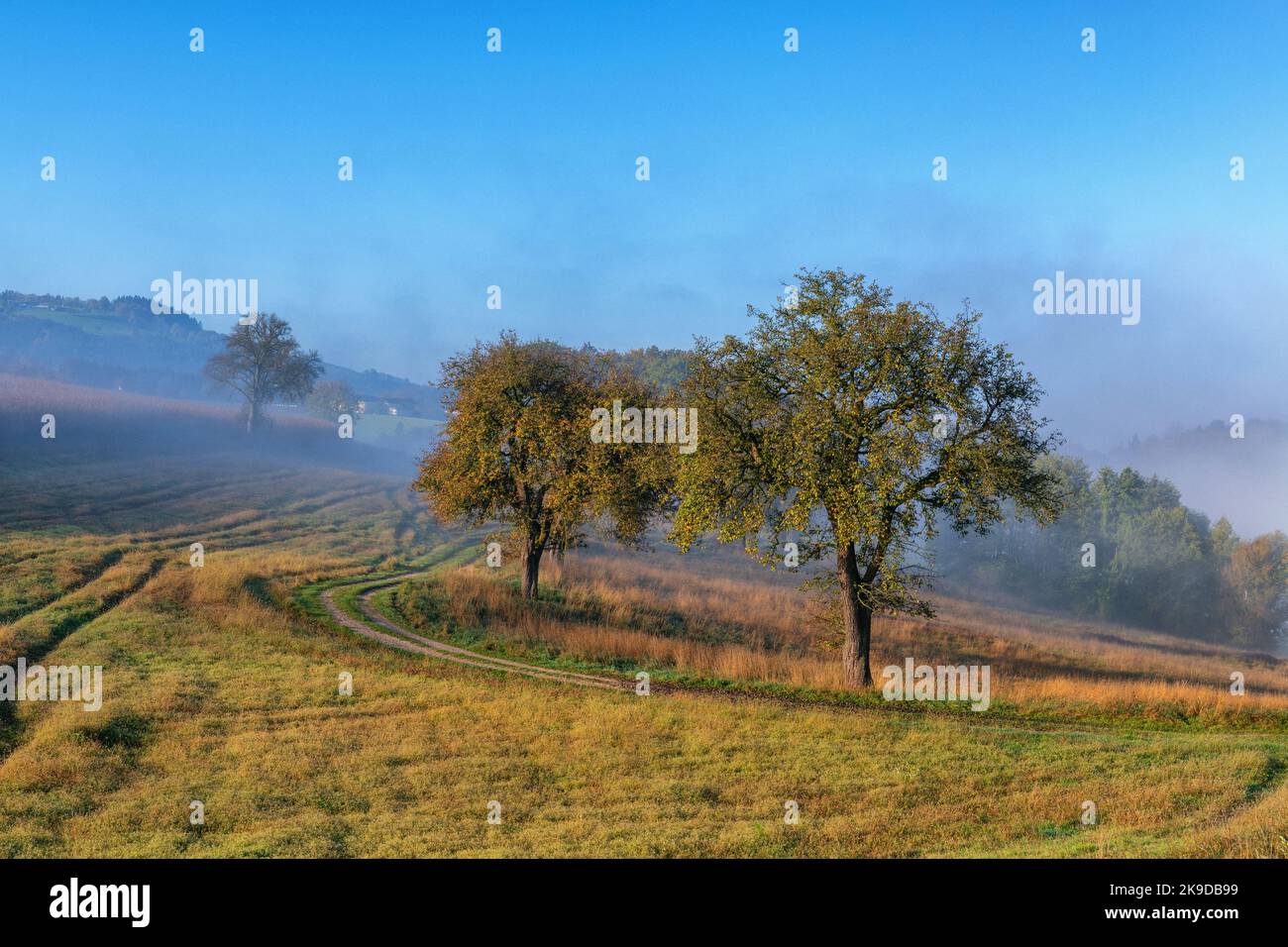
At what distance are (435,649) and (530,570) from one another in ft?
34.9

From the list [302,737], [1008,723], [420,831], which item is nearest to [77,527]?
[302,737]

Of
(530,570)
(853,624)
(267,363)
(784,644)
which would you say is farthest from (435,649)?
→ (267,363)

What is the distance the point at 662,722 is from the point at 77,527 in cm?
4569

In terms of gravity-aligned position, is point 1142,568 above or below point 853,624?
below

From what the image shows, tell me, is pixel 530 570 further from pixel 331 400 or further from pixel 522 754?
pixel 331 400

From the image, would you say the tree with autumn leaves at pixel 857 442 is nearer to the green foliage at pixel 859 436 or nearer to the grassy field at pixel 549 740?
the green foliage at pixel 859 436

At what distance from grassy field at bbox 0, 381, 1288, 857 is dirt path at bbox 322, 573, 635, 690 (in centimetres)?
105

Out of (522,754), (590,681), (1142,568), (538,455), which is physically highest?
(538,455)

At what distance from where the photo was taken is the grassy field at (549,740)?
14281 mm

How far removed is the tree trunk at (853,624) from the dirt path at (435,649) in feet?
26.7

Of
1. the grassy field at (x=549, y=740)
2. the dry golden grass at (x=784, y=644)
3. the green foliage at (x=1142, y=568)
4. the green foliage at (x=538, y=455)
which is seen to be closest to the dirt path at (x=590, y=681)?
the grassy field at (x=549, y=740)

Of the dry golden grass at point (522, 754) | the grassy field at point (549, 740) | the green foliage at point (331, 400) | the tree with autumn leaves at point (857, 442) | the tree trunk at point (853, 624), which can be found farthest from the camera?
the green foliage at point (331, 400)

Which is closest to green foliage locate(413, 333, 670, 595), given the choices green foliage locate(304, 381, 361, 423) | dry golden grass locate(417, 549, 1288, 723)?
dry golden grass locate(417, 549, 1288, 723)

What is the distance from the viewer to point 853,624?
29.2 meters
